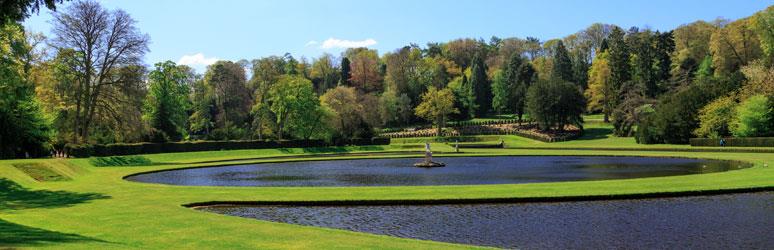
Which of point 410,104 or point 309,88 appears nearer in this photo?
point 309,88

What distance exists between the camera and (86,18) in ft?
192

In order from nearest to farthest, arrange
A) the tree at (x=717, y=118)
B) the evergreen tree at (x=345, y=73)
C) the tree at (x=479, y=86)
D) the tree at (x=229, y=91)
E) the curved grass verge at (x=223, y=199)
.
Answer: the curved grass verge at (x=223, y=199) → the tree at (x=717, y=118) → the tree at (x=229, y=91) → the tree at (x=479, y=86) → the evergreen tree at (x=345, y=73)

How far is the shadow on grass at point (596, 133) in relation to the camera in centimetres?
9397

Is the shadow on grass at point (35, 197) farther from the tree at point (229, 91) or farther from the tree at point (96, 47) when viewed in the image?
the tree at point (229, 91)

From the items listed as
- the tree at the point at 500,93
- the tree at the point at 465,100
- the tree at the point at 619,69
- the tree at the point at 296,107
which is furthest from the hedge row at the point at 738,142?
the tree at the point at 465,100

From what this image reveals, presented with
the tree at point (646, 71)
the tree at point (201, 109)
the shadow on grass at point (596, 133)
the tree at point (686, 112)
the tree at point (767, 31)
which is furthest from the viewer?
the tree at point (201, 109)

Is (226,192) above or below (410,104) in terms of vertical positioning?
below

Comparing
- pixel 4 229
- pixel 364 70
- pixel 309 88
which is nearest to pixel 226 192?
pixel 4 229

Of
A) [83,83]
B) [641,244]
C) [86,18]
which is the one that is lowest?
[641,244]

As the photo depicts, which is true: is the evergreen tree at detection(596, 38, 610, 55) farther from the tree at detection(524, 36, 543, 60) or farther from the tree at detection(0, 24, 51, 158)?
the tree at detection(0, 24, 51, 158)

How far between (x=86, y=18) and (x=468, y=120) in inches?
3446

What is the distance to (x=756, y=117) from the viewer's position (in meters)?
64.8

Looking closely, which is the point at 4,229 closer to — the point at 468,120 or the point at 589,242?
the point at 589,242

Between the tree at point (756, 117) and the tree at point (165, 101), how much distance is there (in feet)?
220
